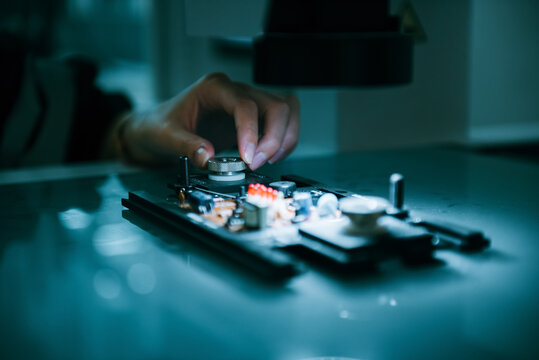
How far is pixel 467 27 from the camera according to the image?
5.61ft

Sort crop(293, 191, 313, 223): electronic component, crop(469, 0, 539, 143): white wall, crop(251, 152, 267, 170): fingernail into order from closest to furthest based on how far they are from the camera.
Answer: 1. crop(293, 191, 313, 223): electronic component
2. crop(251, 152, 267, 170): fingernail
3. crop(469, 0, 539, 143): white wall

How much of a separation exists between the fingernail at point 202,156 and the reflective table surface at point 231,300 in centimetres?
19

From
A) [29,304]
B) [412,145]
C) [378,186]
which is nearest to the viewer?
[29,304]

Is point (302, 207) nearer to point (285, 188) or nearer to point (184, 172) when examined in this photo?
point (285, 188)

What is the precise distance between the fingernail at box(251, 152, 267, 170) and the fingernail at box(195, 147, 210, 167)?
0.08 meters

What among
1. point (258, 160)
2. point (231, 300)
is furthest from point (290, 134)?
point (231, 300)

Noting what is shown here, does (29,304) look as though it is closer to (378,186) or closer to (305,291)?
(305,291)

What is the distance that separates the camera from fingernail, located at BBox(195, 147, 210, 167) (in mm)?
952

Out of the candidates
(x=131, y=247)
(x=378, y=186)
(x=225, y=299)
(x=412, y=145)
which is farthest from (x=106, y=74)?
(x=225, y=299)

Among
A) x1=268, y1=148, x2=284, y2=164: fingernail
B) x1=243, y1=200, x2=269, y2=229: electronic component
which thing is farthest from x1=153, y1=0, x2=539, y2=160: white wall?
x1=243, y1=200, x2=269, y2=229: electronic component

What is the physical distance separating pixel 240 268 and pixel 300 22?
35 cm

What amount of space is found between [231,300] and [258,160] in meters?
0.45

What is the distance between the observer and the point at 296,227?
26.4 inches

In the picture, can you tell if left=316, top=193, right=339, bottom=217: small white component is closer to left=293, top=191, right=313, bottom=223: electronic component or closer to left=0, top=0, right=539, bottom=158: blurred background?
left=293, top=191, right=313, bottom=223: electronic component
